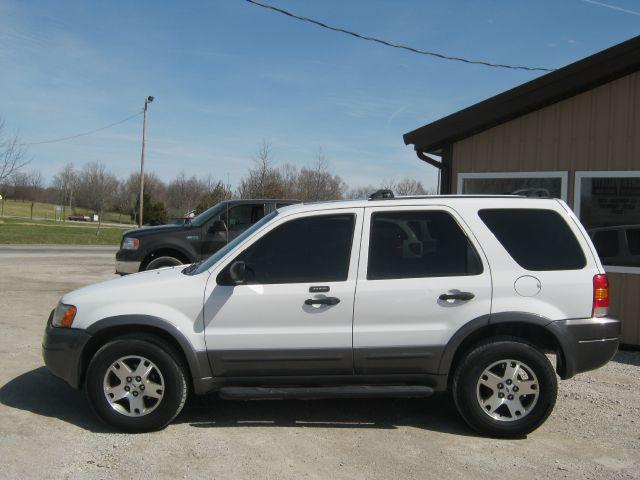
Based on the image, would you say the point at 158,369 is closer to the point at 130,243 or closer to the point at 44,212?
the point at 130,243

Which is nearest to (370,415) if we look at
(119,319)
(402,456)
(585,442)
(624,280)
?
(402,456)

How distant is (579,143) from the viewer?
7.65m

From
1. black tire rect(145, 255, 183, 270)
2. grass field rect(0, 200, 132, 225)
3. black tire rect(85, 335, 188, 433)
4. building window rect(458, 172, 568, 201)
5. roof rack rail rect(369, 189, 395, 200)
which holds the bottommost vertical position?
black tire rect(85, 335, 188, 433)

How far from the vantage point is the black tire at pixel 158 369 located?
4.34 m

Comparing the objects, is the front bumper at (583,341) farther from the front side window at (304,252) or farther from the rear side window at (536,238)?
the front side window at (304,252)

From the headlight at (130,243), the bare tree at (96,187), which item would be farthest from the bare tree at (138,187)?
the headlight at (130,243)

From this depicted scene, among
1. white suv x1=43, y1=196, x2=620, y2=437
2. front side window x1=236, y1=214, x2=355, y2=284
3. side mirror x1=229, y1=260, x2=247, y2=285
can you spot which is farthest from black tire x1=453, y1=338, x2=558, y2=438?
side mirror x1=229, y1=260, x2=247, y2=285

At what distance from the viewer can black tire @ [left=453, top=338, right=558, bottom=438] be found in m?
4.38

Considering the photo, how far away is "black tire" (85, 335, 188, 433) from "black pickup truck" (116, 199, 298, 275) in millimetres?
5508

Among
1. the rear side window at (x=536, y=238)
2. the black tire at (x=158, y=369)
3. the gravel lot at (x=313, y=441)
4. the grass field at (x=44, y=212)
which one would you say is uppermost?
the grass field at (x=44, y=212)

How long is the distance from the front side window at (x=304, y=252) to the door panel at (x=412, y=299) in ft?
0.60

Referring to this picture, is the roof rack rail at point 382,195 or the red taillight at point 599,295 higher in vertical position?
the roof rack rail at point 382,195

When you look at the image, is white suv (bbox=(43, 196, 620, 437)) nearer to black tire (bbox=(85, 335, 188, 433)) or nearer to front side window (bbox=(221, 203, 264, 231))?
black tire (bbox=(85, 335, 188, 433))

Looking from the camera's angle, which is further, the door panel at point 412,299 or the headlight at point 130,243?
the headlight at point 130,243
